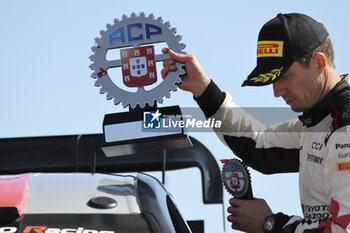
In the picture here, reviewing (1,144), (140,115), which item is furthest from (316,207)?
(1,144)

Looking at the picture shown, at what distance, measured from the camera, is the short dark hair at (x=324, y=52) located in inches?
120

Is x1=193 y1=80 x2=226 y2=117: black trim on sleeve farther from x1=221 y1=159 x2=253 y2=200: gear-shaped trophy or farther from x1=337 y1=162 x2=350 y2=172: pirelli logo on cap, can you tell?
x1=337 y1=162 x2=350 y2=172: pirelli logo on cap

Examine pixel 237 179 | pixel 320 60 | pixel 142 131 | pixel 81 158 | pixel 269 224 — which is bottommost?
pixel 81 158

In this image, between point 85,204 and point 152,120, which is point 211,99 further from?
point 85,204

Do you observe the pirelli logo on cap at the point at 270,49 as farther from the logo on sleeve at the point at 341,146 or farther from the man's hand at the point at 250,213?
the man's hand at the point at 250,213

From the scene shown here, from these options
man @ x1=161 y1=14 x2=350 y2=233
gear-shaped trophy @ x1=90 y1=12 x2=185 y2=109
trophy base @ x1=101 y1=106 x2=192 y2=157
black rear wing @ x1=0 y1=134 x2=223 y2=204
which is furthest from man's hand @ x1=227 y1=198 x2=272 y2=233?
black rear wing @ x1=0 y1=134 x2=223 y2=204

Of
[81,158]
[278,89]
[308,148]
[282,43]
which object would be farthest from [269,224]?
[81,158]

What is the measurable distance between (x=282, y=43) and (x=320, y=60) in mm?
187

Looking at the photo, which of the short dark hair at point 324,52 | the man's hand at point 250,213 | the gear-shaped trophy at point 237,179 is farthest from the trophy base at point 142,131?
the short dark hair at point 324,52

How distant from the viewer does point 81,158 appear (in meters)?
7.31

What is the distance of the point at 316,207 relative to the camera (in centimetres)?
303

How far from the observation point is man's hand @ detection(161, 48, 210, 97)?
123 inches

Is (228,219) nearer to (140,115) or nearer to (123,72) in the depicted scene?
(140,115)

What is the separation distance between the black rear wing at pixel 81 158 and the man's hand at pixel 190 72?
3468 millimetres
